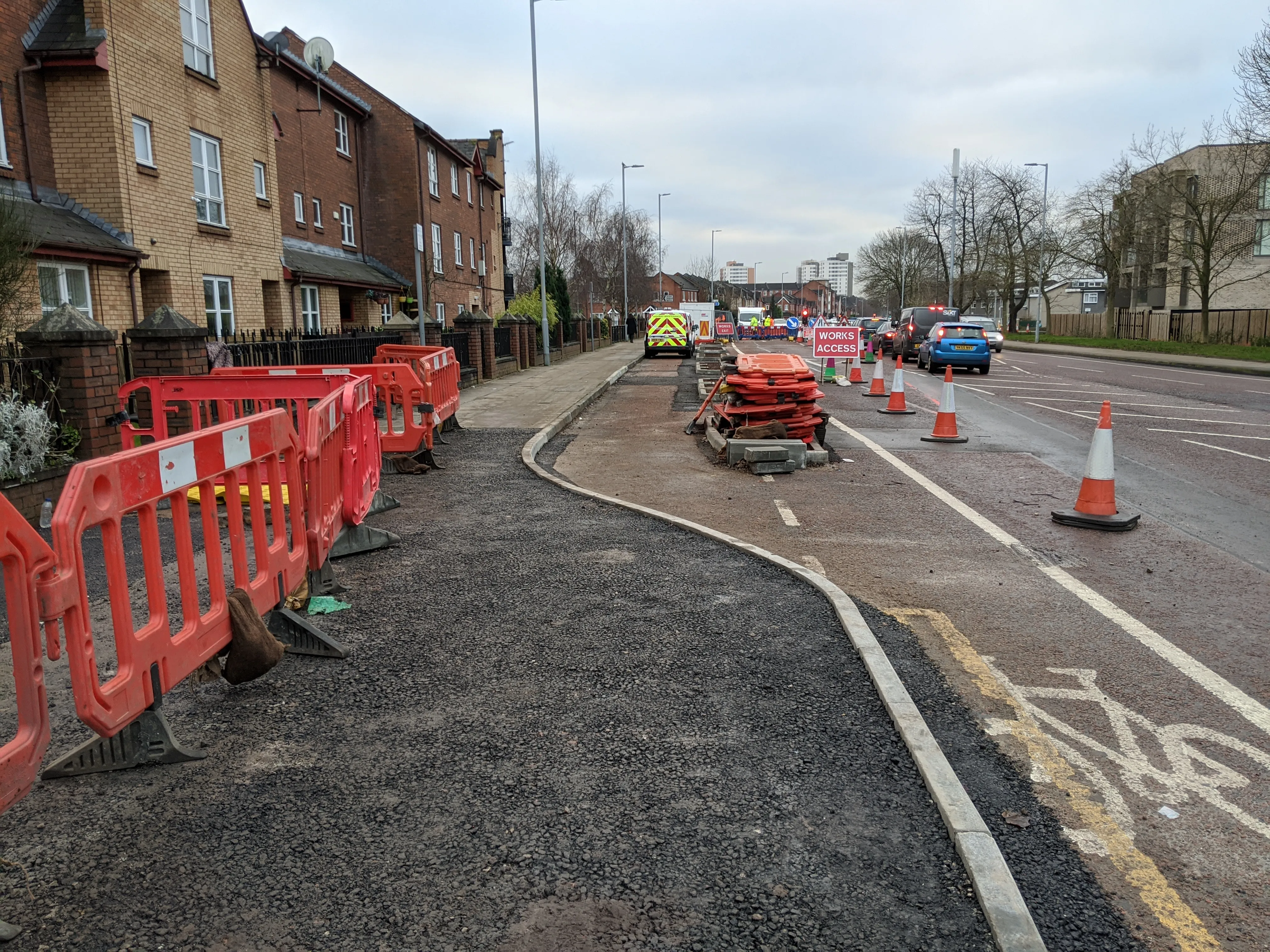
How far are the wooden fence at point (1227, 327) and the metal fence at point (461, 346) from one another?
3209cm

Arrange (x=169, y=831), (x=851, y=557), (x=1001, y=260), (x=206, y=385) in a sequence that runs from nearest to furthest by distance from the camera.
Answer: (x=169, y=831) < (x=851, y=557) < (x=206, y=385) < (x=1001, y=260)

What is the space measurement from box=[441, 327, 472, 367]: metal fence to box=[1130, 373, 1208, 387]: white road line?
1697cm

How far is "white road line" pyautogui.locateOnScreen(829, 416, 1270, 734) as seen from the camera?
13.7ft

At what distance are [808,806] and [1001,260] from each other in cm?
6432

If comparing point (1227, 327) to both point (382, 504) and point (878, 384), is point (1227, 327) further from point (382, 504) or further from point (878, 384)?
point (382, 504)

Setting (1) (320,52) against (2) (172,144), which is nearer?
(2) (172,144)

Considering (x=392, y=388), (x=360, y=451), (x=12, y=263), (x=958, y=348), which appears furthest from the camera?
(x=958, y=348)

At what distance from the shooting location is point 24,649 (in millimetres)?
2607

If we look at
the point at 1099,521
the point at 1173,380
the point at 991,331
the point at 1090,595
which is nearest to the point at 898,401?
the point at 1099,521

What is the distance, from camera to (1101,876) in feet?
9.49

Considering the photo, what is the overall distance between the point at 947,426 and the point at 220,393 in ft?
30.9

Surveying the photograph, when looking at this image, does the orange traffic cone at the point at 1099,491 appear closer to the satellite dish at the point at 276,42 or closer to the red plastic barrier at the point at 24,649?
the red plastic barrier at the point at 24,649

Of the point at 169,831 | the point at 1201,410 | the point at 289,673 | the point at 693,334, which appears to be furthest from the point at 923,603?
the point at 693,334

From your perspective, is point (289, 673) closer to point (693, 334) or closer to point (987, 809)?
point (987, 809)
